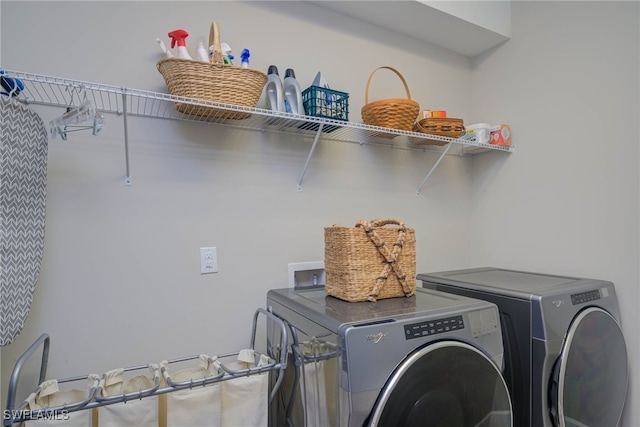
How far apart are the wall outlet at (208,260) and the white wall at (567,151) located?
1581mm

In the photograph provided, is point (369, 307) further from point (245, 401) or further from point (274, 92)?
point (274, 92)

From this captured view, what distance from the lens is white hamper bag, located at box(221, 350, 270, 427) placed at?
109 cm

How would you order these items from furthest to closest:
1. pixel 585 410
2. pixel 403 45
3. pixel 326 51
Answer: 1. pixel 403 45
2. pixel 326 51
3. pixel 585 410

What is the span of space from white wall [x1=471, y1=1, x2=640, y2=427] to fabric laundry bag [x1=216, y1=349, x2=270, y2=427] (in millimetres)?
1542

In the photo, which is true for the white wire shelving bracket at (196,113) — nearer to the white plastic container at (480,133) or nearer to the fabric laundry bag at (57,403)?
the white plastic container at (480,133)

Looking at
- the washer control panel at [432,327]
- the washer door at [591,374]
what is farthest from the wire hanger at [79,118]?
the washer door at [591,374]

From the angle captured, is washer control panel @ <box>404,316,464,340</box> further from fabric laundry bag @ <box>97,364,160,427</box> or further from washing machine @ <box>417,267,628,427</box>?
fabric laundry bag @ <box>97,364,160,427</box>

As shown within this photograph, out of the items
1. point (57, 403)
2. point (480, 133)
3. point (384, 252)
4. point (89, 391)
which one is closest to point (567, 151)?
point (480, 133)

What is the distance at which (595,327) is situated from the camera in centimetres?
133

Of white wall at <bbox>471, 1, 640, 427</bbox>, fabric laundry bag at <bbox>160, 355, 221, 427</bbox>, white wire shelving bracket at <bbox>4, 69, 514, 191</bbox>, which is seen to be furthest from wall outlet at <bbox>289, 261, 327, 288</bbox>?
white wall at <bbox>471, 1, 640, 427</bbox>

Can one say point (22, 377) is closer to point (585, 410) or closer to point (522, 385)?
point (522, 385)

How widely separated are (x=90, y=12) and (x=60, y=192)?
67 cm

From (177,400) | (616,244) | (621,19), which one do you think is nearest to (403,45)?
(621,19)

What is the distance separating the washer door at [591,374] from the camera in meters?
1.20
